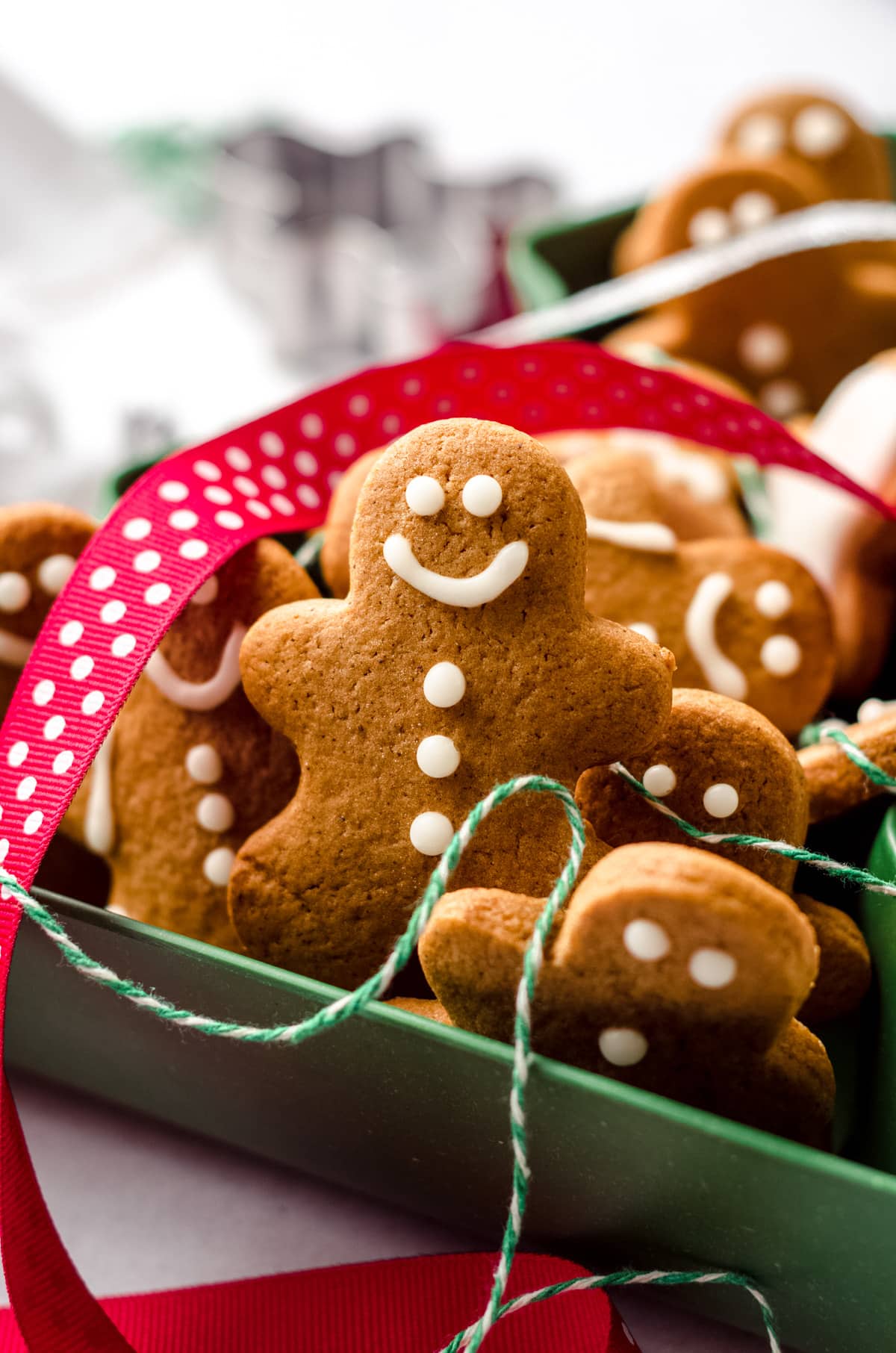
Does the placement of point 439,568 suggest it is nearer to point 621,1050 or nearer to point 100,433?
point 621,1050

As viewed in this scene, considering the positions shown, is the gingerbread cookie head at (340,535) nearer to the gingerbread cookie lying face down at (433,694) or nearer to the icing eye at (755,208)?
the gingerbread cookie lying face down at (433,694)

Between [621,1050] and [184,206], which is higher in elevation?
[184,206]

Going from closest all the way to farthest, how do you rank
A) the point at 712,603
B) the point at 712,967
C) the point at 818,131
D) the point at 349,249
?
the point at 712,967 < the point at 712,603 < the point at 818,131 < the point at 349,249

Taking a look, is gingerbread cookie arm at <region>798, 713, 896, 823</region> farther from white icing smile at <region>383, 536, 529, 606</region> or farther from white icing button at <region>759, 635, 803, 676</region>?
white icing smile at <region>383, 536, 529, 606</region>

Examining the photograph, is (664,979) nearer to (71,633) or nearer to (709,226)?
(71,633)

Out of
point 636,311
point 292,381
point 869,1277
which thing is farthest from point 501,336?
point 869,1277

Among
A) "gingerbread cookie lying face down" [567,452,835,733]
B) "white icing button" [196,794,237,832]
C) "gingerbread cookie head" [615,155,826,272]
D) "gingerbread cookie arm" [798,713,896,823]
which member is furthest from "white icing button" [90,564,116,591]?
"gingerbread cookie head" [615,155,826,272]

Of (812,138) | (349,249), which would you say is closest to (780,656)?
(812,138)
